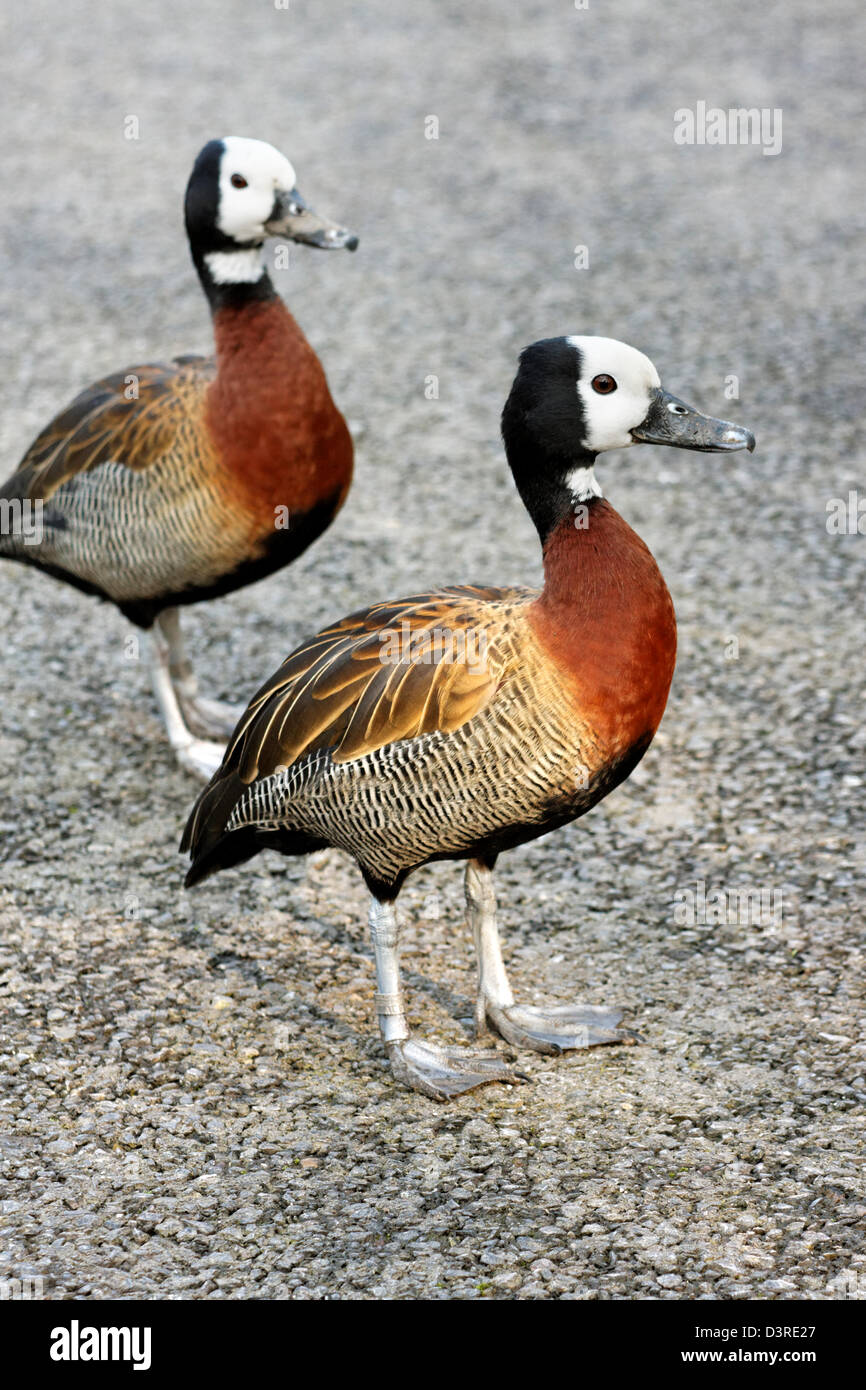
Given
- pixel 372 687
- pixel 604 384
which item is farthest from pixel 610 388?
pixel 372 687

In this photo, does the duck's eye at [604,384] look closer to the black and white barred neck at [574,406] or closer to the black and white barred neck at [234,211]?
the black and white barred neck at [574,406]

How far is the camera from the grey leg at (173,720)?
5965 mm

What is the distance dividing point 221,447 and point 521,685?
6.33ft

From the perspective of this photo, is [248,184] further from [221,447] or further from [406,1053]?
[406,1053]

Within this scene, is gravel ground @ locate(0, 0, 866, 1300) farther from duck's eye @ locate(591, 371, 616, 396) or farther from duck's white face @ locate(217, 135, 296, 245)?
duck's white face @ locate(217, 135, 296, 245)

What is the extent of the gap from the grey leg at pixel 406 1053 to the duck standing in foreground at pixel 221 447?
1.69 meters

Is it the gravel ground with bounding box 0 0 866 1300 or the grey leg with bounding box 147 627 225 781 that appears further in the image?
the grey leg with bounding box 147 627 225 781

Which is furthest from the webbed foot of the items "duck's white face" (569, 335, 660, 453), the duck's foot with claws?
"duck's white face" (569, 335, 660, 453)

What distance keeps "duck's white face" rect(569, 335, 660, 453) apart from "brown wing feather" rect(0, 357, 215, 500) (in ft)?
6.69

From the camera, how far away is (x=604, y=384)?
3941 mm

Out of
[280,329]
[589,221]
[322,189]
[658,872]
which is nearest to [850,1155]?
[658,872]

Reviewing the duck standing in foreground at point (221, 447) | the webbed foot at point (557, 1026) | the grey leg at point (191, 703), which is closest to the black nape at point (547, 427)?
the webbed foot at point (557, 1026)

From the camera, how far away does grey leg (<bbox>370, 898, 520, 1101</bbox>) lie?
429 cm
